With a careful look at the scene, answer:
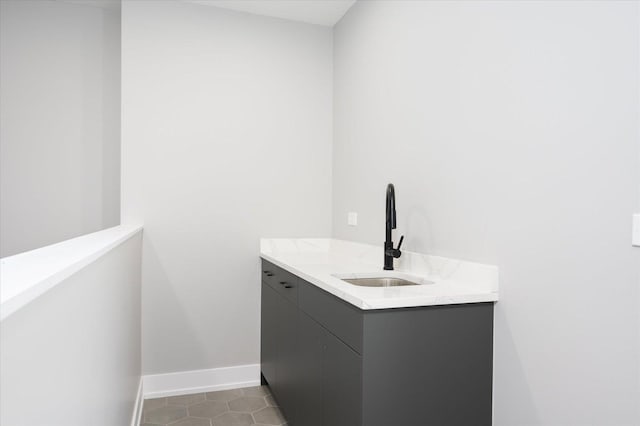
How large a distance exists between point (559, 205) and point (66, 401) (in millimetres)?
1437

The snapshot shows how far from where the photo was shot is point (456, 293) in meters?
1.59

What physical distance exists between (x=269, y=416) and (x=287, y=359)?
0.46m

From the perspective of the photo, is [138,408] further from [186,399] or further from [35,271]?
[35,271]

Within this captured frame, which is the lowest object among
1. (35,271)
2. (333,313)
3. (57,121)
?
(333,313)

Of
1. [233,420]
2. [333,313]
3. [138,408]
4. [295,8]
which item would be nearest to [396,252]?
[333,313]

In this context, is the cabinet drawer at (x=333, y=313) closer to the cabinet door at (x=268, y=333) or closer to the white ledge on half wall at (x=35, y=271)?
the cabinet door at (x=268, y=333)

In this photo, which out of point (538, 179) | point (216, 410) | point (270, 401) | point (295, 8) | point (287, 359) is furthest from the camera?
point (295, 8)

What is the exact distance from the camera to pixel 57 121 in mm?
3127

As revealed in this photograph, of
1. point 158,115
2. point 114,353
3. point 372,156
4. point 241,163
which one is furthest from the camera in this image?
point 241,163

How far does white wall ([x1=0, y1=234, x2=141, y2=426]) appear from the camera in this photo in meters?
0.62

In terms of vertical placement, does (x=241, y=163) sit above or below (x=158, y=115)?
below

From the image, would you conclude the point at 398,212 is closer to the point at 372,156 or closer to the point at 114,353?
the point at 372,156

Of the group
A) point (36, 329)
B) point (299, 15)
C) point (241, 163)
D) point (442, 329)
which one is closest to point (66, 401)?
point (36, 329)

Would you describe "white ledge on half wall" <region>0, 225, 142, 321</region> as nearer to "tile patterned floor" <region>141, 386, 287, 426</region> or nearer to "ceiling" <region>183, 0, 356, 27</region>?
"tile patterned floor" <region>141, 386, 287, 426</region>
